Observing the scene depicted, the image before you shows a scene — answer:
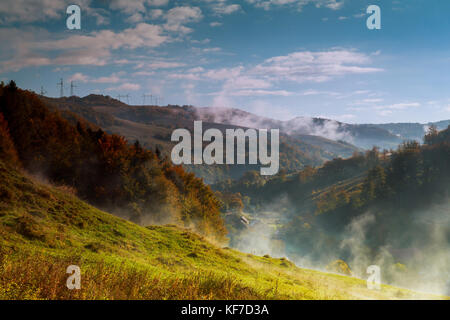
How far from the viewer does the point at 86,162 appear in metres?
56.5

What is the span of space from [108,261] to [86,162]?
149ft

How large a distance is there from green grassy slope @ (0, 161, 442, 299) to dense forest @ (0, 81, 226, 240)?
81.9ft

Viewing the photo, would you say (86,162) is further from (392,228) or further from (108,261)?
(392,228)

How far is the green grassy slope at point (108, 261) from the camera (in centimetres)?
1016

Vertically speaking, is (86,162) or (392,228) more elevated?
(86,162)

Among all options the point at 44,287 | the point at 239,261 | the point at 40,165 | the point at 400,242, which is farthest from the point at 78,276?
the point at 400,242

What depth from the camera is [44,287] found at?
31.6ft

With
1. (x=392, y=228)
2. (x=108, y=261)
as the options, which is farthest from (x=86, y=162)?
(x=392, y=228)

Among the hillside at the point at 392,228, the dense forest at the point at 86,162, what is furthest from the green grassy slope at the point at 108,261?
the hillside at the point at 392,228

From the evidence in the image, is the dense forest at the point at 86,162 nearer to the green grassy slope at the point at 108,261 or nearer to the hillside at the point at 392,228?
the green grassy slope at the point at 108,261

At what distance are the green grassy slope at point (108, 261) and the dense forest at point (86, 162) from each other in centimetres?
2498
